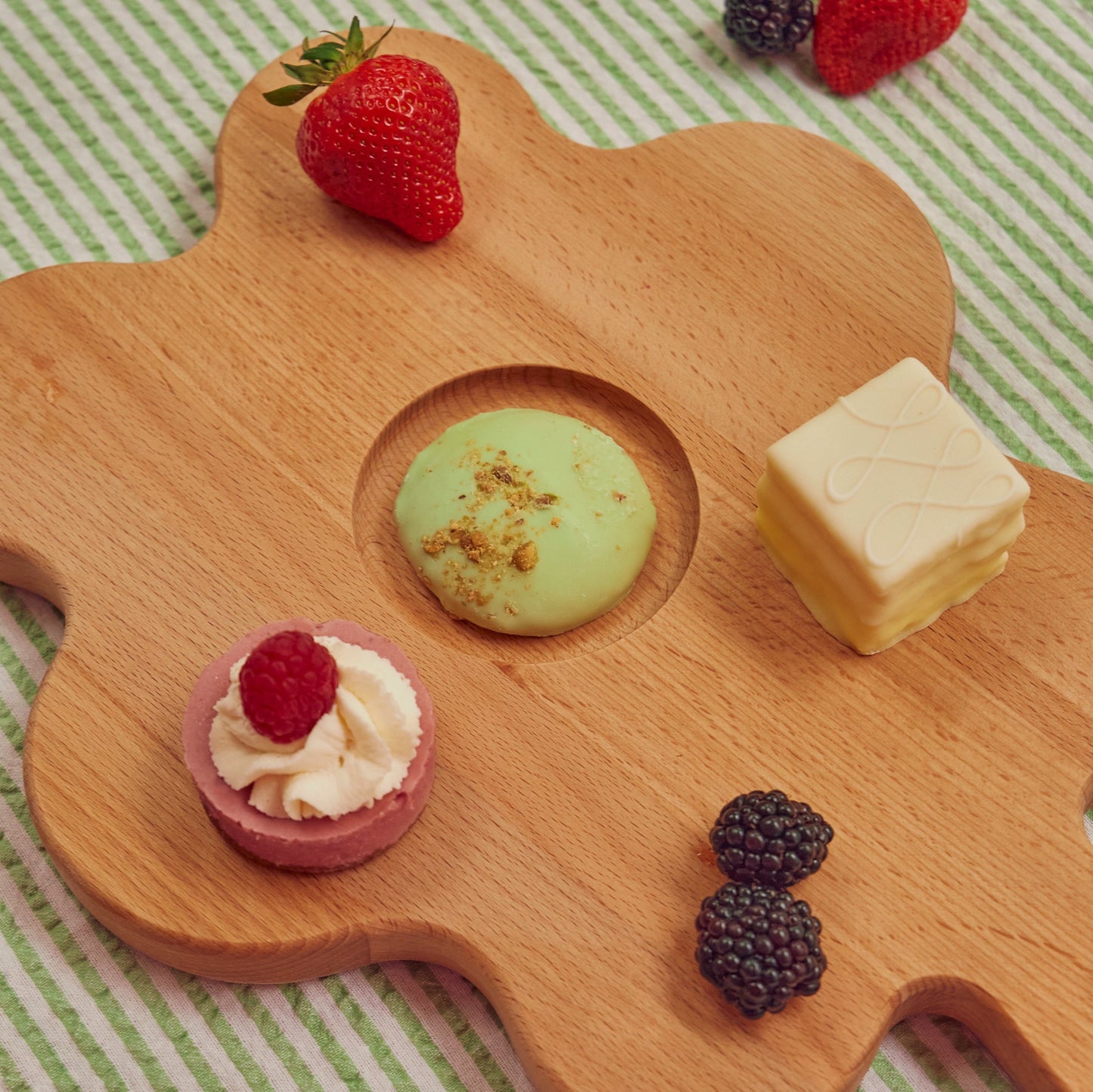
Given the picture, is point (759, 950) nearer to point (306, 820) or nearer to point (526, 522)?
point (306, 820)

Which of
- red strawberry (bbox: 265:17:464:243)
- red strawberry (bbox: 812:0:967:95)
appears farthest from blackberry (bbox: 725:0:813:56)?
red strawberry (bbox: 265:17:464:243)

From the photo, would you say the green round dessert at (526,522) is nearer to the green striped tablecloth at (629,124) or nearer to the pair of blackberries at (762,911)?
the pair of blackberries at (762,911)

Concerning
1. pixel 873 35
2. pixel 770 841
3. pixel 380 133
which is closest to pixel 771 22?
pixel 873 35

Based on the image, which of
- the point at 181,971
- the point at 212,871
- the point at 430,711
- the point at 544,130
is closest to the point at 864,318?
the point at 544,130

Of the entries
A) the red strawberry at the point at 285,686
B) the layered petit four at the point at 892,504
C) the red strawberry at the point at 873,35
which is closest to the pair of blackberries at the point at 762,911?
the layered petit four at the point at 892,504

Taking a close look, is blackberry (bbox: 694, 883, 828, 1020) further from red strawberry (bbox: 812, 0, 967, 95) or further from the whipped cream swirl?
red strawberry (bbox: 812, 0, 967, 95)

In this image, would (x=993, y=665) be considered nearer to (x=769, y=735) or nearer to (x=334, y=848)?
(x=769, y=735)
